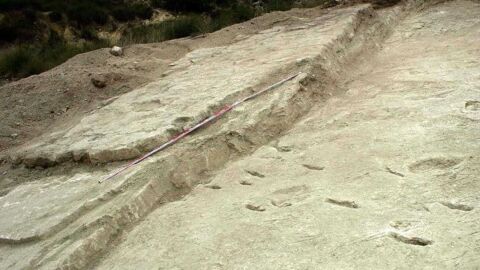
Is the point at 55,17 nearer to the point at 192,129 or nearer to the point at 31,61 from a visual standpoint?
the point at 31,61

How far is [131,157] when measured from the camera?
12.8 ft

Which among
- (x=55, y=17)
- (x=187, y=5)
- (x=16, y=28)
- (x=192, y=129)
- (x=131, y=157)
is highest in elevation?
(x=192, y=129)

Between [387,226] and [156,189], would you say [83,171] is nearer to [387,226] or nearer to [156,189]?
[156,189]

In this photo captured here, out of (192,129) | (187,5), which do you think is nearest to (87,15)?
(187,5)

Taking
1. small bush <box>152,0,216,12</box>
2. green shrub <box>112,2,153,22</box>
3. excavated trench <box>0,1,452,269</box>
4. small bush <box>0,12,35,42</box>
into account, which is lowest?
small bush <box>0,12,35,42</box>

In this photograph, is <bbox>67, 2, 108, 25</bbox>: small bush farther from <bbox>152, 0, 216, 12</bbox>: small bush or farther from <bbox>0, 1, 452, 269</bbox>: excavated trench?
<bbox>0, 1, 452, 269</bbox>: excavated trench

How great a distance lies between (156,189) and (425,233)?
168cm

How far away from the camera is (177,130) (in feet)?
13.3

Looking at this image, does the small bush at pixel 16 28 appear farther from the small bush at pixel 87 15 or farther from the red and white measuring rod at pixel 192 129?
the red and white measuring rod at pixel 192 129

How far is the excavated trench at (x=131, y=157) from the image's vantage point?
3.20 m

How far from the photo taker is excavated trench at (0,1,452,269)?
126 inches

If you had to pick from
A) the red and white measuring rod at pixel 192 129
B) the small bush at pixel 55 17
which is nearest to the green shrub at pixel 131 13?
the small bush at pixel 55 17

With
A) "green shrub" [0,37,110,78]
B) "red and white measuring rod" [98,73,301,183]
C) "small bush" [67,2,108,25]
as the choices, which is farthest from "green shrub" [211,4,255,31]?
"small bush" [67,2,108,25]

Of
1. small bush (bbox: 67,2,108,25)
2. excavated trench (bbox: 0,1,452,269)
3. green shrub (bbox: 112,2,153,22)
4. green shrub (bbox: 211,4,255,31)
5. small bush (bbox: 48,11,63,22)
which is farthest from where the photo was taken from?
green shrub (bbox: 112,2,153,22)
